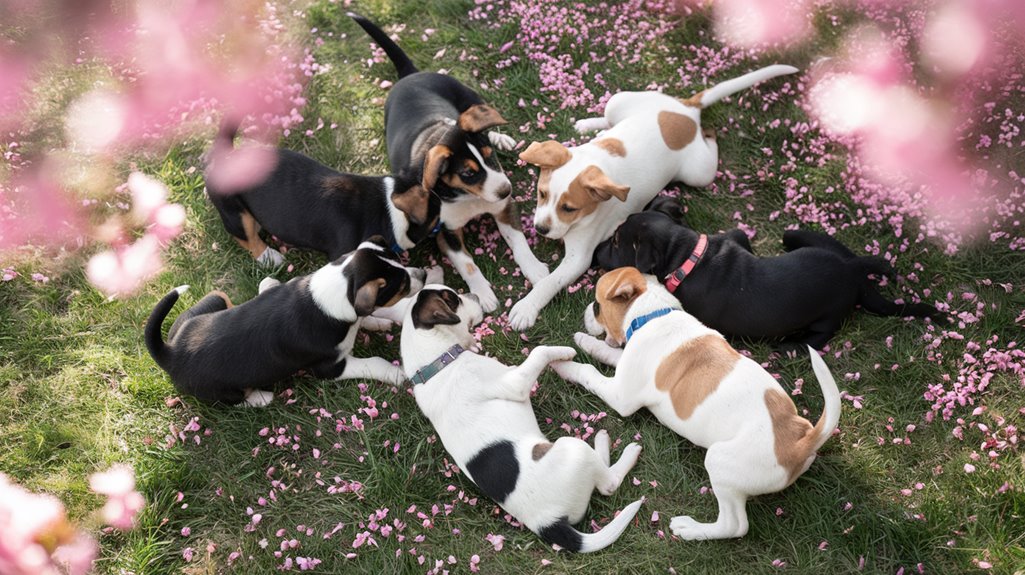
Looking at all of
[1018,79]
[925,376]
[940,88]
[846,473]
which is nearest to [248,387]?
[846,473]

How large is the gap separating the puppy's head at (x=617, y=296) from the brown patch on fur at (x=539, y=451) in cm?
91

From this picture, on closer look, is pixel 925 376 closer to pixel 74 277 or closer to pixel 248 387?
pixel 248 387

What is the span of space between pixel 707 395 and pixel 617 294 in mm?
808

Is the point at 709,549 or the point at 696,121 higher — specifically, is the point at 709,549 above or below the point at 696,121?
below

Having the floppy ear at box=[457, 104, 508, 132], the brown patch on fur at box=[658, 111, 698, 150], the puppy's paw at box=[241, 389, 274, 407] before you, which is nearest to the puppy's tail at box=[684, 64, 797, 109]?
the brown patch on fur at box=[658, 111, 698, 150]

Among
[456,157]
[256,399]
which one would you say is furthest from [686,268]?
[256,399]

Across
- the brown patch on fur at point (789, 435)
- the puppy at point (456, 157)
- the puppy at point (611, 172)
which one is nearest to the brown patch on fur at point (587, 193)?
the puppy at point (611, 172)

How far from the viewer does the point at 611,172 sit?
5.43 m

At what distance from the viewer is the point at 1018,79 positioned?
5992 mm

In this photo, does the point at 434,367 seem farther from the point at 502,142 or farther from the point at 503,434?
the point at 502,142

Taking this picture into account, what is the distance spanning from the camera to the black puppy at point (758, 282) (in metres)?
4.80

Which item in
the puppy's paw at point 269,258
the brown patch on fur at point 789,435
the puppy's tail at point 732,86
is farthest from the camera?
the puppy's tail at point 732,86

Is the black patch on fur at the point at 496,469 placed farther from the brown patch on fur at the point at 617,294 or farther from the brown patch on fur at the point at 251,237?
the brown patch on fur at the point at 251,237

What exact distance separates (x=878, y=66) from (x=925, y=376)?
288 cm
